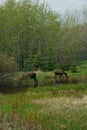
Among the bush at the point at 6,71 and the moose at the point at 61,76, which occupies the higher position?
the bush at the point at 6,71

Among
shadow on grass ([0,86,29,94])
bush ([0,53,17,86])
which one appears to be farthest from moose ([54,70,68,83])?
shadow on grass ([0,86,29,94])

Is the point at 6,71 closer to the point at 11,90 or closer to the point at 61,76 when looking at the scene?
the point at 11,90

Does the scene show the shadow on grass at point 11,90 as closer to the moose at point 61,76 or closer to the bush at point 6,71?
the bush at point 6,71

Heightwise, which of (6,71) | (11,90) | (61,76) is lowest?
(61,76)

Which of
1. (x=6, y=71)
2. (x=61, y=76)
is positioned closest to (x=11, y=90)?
(x=6, y=71)

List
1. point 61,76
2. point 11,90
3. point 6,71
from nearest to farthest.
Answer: point 11,90, point 6,71, point 61,76

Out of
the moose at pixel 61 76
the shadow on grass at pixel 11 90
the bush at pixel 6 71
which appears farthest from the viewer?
the moose at pixel 61 76

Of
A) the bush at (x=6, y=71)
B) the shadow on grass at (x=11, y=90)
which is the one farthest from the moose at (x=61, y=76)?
the shadow on grass at (x=11, y=90)

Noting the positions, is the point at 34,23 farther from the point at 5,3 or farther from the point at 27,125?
the point at 27,125

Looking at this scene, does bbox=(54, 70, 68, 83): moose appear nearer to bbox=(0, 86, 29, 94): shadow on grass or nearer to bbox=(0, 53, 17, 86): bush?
bbox=(0, 53, 17, 86): bush

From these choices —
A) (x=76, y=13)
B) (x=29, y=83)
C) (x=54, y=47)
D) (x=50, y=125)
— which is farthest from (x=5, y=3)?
(x=50, y=125)

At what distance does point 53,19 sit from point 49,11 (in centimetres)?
204

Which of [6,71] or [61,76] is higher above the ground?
[6,71]

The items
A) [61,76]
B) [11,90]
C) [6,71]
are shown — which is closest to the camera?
[11,90]
